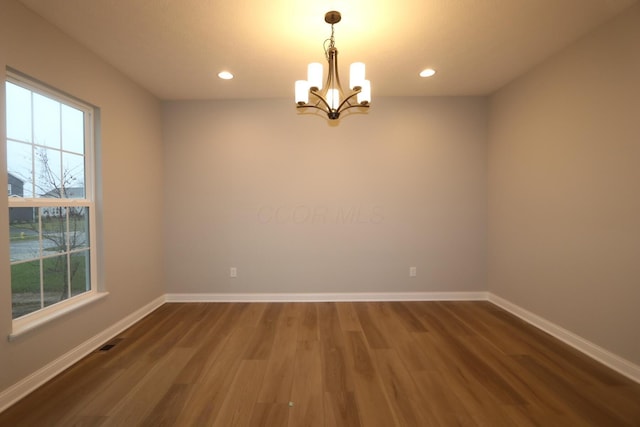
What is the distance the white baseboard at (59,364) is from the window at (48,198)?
1.27 ft

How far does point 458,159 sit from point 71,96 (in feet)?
13.6

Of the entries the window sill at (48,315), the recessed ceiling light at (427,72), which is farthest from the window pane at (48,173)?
the recessed ceiling light at (427,72)

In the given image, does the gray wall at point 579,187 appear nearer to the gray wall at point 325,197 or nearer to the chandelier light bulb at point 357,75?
the gray wall at point 325,197

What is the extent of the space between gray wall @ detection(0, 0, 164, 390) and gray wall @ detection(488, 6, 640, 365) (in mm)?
4259

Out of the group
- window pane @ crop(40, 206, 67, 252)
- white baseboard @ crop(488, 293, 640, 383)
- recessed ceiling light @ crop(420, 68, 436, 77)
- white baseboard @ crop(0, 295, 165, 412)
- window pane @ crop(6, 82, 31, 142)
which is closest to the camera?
white baseboard @ crop(0, 295, 165, 412)

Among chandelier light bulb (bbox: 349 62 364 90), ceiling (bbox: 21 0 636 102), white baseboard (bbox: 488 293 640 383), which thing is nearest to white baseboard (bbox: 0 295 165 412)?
ceiling (bbox: 21 0 636 102)

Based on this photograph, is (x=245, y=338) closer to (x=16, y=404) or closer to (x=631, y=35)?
(x=16, y=404)

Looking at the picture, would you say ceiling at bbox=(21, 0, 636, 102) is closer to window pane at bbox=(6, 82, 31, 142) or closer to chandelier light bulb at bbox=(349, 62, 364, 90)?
chandelier light bulb at bbox=(349, 62, 364, 90)

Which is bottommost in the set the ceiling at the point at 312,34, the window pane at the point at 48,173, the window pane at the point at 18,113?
the window pane at the point at 48,173

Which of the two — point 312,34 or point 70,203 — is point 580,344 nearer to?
point 312,34

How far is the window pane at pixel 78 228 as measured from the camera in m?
2.34

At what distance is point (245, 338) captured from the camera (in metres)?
2.59

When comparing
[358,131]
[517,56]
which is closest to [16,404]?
[358,131]

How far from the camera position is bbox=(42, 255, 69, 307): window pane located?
81.8 inches
